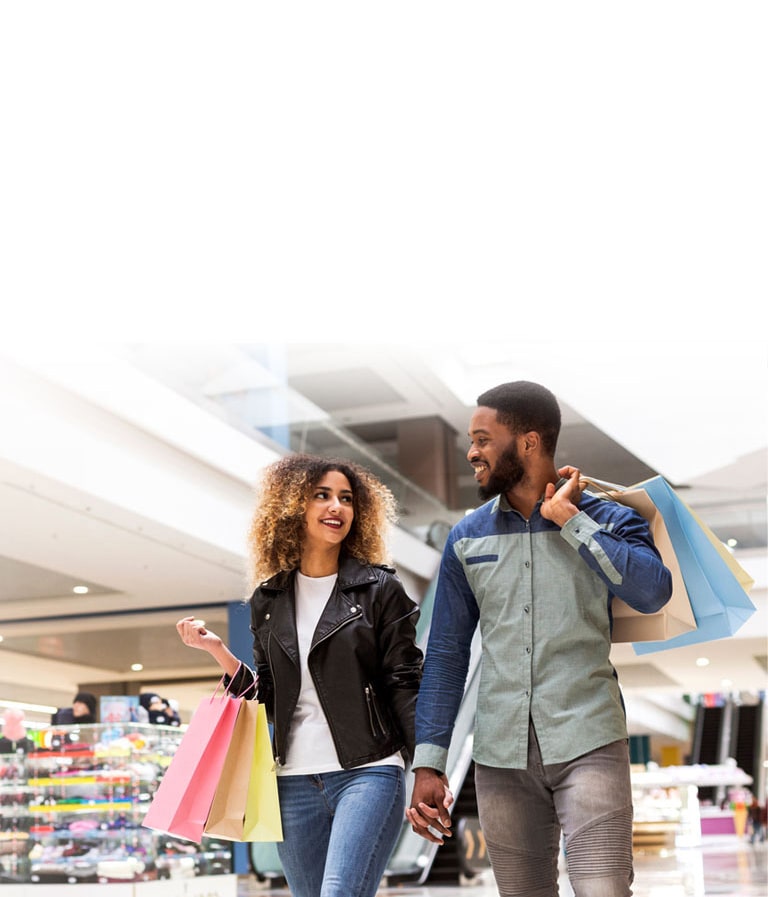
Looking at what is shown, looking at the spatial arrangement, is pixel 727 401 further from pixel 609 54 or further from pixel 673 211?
pixel 609 54

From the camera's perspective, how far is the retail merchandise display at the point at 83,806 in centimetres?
752

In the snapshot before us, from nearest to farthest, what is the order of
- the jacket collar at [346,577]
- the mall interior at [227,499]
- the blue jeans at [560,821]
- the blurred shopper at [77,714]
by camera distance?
the blue jeans at [560,821], the jacket collar at [346,577], the blurred shopper at [77,714], the mall interior at [227,499]

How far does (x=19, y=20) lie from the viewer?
18.9 ft

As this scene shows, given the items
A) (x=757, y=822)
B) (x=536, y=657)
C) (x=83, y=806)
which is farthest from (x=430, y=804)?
(x=757, y=822)

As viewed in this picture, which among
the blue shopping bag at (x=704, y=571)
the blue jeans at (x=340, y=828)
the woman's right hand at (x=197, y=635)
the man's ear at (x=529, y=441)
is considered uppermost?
the man's ear at (x=529, y=441)

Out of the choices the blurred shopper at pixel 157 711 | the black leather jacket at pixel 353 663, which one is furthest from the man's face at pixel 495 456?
the blurred shopper at pixel 157 711

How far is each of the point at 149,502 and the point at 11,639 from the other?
5705mm

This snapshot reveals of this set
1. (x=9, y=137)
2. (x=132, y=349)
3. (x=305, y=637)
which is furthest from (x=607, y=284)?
(x=305, y=637)

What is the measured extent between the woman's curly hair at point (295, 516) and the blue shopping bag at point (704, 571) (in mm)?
792

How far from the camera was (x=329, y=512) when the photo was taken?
314 centimetres

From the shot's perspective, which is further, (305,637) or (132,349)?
(132,349)

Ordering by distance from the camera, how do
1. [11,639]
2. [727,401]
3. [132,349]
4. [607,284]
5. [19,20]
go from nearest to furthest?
1. [19,20]
2. [607,284]
3. [727,401]
4. [132,349]
5. [11,639]

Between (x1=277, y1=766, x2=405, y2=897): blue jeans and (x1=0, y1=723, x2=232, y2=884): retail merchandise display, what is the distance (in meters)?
4.80

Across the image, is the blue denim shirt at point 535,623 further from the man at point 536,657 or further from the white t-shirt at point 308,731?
the white t-shirt at point 308,731
